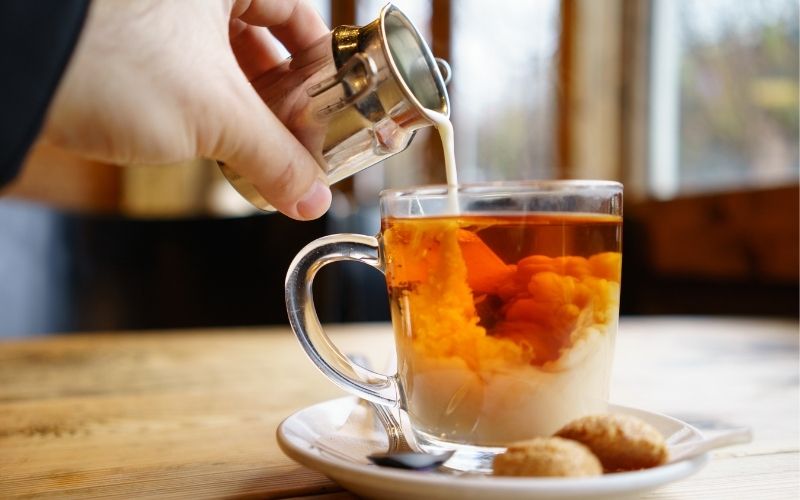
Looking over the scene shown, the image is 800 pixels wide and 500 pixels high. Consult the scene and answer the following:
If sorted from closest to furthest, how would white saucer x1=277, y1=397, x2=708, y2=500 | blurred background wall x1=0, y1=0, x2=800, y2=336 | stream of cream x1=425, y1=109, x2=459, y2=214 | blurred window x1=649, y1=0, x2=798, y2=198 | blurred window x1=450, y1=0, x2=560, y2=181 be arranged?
white saucer x1=277, y1=397, x2=708, y2=500
stream of cream x1=425, y1=109, x2=459, y2=214
blurred background wall x1=0, y1=0, x2=800, y2=336
blurred window x1=649, y1=0, x2=798, y2=198
blurred window x1=450, y1=0, x2=560, y2=181

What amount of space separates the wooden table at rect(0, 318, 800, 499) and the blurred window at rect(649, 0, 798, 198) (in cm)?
114

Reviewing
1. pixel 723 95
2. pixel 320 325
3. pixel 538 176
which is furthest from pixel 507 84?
pixel 320 325

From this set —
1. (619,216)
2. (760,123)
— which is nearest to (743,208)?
(760,123)

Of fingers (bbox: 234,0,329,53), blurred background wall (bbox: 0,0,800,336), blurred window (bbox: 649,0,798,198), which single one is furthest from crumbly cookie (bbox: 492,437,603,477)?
blurred window (bbox: 649,0,798,198)

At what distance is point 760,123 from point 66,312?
2298mm

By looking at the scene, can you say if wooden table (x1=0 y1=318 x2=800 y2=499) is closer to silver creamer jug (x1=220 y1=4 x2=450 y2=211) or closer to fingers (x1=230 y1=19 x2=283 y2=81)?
silver creamer jug (x1=220 y1=4 x2=450 y2=211)

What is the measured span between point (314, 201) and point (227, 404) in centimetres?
34

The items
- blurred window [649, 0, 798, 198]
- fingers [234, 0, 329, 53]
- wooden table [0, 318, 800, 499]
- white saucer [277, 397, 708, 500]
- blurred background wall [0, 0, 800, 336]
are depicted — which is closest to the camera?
white saucer [277, 397, 708, 500]

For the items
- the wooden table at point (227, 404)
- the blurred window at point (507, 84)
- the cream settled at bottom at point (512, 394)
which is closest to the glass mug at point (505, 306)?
the cream settled at bottom at point (512, 394)

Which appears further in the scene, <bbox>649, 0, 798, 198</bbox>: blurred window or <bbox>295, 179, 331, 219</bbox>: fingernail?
<bbox>649, 0, 798, 198</bbox>: blurred window

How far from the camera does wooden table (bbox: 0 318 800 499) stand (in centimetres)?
61

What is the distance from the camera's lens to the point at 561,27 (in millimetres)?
3447

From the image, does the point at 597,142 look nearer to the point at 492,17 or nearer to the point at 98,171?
the point at 492,17

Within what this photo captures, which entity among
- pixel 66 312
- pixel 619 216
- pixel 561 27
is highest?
pixel 561 27
